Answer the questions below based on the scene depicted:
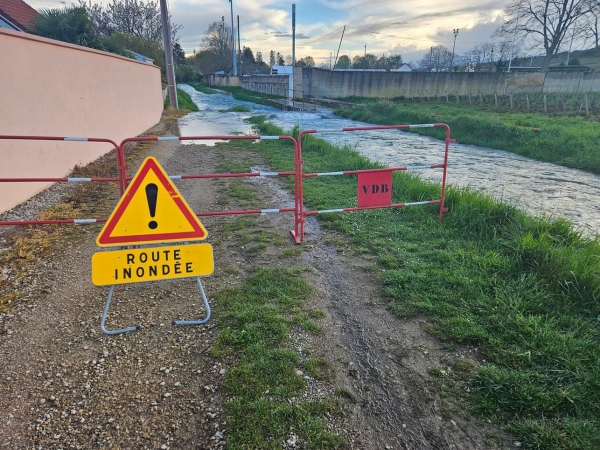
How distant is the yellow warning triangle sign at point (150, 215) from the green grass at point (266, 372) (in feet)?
2.54

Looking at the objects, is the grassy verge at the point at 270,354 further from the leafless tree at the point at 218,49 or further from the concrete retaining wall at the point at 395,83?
the leafless tree at the point at 218,49

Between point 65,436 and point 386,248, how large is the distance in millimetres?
3533

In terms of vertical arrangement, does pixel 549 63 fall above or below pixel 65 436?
above

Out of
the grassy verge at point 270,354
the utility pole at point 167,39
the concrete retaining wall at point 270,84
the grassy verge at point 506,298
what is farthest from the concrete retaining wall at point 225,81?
the grassy verge at point 270,354

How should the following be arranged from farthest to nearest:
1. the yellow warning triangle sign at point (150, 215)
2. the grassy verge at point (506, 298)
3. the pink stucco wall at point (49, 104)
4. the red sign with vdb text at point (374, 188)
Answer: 1. the pink stucco wall at point (49, 104)
2. the red sign with vdb text at point (374, 188)
3. the yellow warning triangle sign at point (150, 215)
4. the grassy verge at point (506, 298)

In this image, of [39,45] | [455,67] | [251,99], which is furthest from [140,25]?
[39,45]

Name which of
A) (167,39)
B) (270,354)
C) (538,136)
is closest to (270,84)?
(167,39)

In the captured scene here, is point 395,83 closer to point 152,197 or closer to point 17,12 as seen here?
point 17,12

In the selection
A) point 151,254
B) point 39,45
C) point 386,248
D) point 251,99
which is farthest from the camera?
point 251,99

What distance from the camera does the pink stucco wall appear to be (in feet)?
18.7

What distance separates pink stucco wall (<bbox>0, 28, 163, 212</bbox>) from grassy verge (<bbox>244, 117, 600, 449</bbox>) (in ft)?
14.4

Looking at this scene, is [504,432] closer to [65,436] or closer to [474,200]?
[65,436]

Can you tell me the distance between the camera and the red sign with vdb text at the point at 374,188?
5.08 m

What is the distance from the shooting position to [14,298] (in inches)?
141
